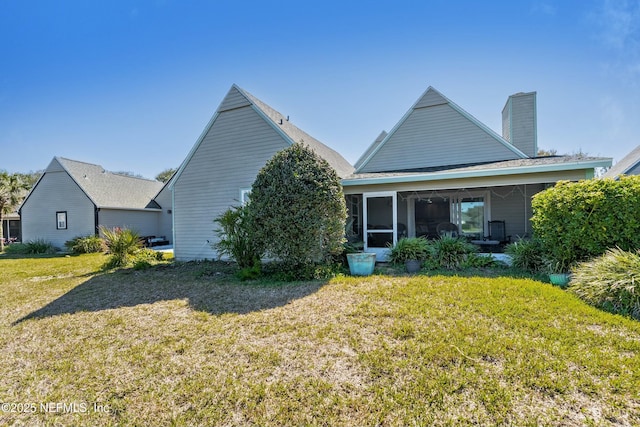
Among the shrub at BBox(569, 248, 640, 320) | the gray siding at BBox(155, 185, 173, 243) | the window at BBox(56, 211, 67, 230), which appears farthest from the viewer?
the gray siding at BBox(155, 185, 173, 243)

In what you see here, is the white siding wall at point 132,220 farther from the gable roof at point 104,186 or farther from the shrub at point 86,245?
the shrub at point 86,245

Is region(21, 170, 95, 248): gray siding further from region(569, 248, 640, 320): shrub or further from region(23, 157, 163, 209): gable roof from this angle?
region(569, 248, 640, 320): shrub

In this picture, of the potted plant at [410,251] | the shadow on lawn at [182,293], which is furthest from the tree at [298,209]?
the potted plant at [410,251]

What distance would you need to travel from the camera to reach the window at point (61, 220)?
57.9 ft

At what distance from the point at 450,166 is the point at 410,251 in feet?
13.9

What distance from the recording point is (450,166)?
35.0 feet

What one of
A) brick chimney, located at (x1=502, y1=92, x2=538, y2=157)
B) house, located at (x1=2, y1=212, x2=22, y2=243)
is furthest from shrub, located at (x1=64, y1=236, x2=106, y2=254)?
brick chimney, located at (x1=502, y1=92, x2=538, y2=157)

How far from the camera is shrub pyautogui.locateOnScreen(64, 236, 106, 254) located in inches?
613

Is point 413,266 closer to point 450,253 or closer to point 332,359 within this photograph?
point 450,253

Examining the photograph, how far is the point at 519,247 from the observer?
761 cm

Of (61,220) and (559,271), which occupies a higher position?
(61,220)

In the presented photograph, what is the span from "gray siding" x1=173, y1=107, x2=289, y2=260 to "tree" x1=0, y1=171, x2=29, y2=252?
13.8 meters

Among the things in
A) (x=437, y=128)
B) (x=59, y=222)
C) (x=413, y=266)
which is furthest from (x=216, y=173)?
(x=59, y=222)

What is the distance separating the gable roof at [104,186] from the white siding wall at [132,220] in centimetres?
51
